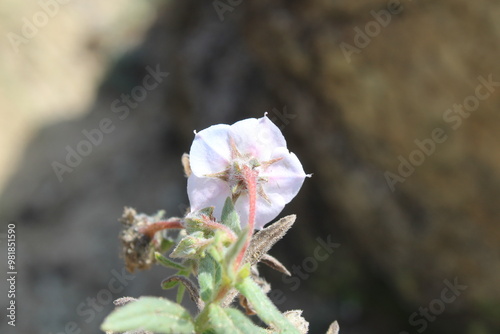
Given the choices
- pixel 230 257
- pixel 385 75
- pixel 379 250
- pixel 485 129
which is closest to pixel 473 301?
pixel 379 250

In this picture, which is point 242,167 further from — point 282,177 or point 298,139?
point 298,139

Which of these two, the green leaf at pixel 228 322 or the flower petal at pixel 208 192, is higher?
the flower petal at pixel 208 192

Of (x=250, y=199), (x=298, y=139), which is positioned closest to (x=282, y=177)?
(x=250, y=199)

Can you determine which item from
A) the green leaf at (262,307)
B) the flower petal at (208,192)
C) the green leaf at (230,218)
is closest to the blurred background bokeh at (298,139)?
the flower petal at (208,192)

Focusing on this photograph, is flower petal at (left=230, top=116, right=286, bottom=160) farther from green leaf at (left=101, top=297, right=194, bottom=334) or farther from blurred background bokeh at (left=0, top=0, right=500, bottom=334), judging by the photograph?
blurred background bokeh at (left=0, top=0, right=500, bottom=334)

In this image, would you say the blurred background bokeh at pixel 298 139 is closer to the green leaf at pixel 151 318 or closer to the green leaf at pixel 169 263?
the green leaf at pixel 169 263

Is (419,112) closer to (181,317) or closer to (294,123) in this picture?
(294,123)

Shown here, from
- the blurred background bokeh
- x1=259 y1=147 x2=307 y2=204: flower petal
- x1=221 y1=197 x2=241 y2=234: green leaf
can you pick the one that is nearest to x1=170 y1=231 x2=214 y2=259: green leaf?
x1=221 y1=197 x2=241 y2=234: green leaf
